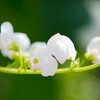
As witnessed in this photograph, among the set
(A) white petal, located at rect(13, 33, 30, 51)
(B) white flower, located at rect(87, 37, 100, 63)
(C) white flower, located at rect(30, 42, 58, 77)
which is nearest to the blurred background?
(A) white petal, located at rect(13, 33, 30, 51)

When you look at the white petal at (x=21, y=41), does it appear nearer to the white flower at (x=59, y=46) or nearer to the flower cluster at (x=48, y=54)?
the flower cluster at (x=48, y=54)

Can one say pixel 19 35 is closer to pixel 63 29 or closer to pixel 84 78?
pixel 63 29

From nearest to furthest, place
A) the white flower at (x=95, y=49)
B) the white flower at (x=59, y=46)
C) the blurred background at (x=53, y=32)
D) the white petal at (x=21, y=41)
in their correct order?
the white flower at (x=59, y=46) < the white flower at (x=95, y=49) < the white petal at (x=21, y=41) < the blurred background at (x=53, y=32)

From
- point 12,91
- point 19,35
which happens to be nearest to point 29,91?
point 12,91

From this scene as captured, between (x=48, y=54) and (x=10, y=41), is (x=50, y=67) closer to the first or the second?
(x=48, y=54)

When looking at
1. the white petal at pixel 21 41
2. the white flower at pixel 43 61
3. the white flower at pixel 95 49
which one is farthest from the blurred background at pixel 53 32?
the white flower at pixel 43 61
